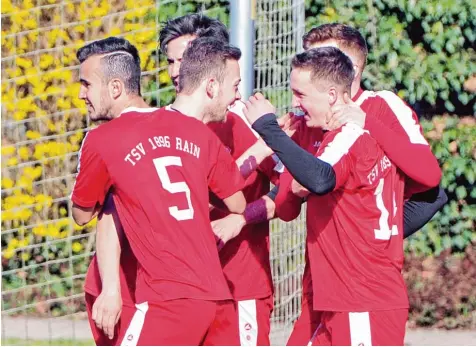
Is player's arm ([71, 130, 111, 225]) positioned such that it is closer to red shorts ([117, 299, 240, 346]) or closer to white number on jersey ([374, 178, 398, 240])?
red shorts ([117, 299, 240, 346])

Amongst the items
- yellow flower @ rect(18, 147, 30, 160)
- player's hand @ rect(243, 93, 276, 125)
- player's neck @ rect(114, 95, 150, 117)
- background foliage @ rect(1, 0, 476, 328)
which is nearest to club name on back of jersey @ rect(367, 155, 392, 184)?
player's hand @ rect(243, 93, 276, 125)

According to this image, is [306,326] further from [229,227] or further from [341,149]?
[341,149]

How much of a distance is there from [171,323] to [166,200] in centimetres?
49

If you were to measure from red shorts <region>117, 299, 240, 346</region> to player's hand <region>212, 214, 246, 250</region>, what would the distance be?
71 centimetres

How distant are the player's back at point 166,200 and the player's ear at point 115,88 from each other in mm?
312

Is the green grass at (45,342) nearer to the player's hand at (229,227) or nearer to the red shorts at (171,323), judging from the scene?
the player's hand at (229,227)

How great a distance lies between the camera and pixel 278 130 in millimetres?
4859

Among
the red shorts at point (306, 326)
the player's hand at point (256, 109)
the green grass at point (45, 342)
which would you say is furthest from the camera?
the green grass at point (45, 342)

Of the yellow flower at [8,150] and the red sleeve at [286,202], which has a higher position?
the yellow flower at [8,150]

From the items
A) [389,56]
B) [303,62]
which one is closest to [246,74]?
[303,62]

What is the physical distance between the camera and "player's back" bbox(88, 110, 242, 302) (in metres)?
4.70

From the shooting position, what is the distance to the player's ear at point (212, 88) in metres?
4.98

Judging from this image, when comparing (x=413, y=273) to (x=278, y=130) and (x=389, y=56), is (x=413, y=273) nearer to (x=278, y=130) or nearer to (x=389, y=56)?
(x=389, y=56)

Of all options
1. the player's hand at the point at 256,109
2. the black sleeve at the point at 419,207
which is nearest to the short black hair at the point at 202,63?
the player's hand at the point at 256,109
